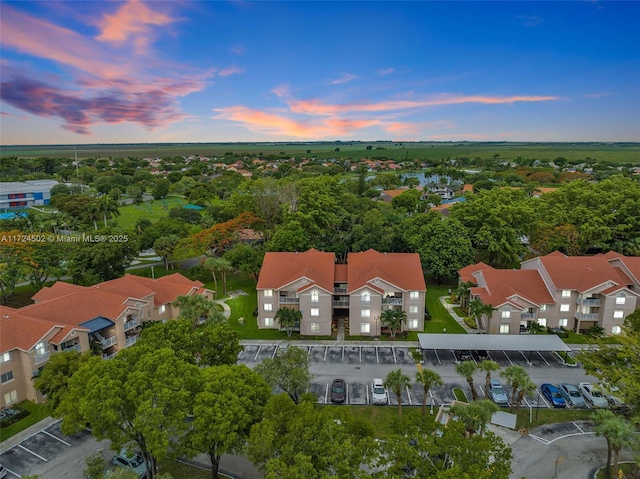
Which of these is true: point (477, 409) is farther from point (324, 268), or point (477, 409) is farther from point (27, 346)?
point (27, 346)

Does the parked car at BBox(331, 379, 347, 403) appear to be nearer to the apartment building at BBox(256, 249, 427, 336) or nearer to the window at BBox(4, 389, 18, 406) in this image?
the apartment building at BBox(256, 249, 427, 336)

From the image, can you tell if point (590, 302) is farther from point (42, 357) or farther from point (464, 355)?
point (42, 357)

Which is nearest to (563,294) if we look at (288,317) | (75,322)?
(288,317)

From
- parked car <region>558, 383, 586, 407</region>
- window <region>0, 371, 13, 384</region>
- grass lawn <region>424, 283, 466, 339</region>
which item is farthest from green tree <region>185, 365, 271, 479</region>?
grass lawn <region>424, 283, 466, 339</region>

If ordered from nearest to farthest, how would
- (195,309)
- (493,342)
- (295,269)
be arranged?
1. (195,309)
2. (493,342)
3. (295,269)

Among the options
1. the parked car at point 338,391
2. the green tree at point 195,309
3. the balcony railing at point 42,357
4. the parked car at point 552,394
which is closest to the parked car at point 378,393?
the parked car at point 338,391

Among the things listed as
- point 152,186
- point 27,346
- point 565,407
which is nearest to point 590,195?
point 565,407
